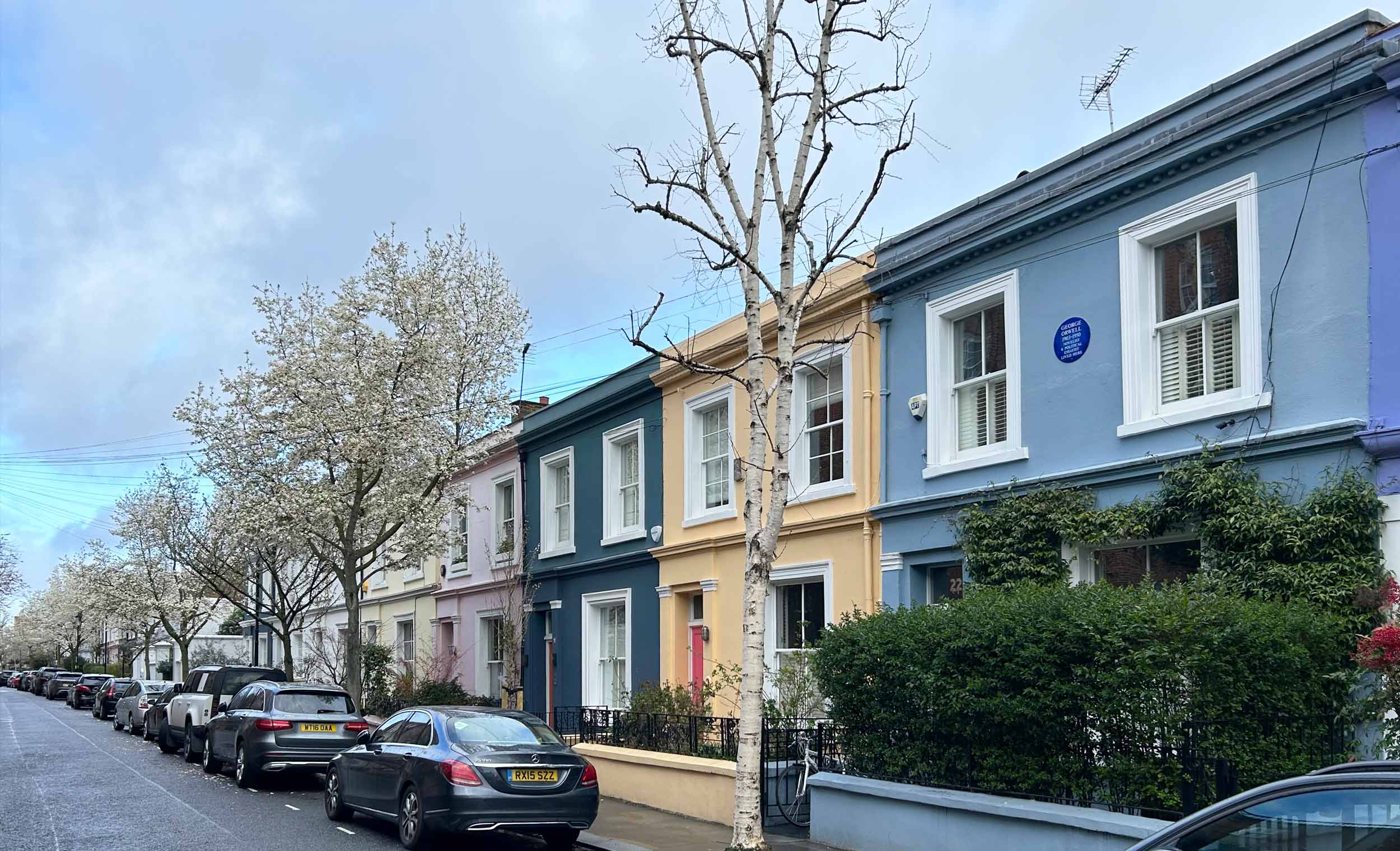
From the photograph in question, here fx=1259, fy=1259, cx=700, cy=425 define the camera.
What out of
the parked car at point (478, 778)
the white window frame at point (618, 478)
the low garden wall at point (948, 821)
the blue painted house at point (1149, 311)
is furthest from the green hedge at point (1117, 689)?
the white window frame at point (618, 478)

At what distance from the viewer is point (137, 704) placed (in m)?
31.8

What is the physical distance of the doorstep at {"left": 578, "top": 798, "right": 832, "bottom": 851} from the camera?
1251 cm

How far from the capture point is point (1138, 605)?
31.8 feet

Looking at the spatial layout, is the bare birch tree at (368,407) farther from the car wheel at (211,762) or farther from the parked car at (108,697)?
the parked car at (108,697)

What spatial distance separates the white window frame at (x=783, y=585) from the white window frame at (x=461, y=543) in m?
10.9

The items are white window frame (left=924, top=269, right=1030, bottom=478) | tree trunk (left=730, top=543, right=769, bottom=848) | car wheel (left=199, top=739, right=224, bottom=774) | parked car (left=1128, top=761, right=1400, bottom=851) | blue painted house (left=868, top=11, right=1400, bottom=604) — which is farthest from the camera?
car wheel (left=199, top=739, right=224, bottom=774)

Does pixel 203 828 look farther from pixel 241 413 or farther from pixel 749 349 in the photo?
pixel 241 413

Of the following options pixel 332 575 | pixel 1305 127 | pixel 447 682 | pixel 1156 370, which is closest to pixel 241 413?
pixel 447 682

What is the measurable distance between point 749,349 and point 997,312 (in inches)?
165

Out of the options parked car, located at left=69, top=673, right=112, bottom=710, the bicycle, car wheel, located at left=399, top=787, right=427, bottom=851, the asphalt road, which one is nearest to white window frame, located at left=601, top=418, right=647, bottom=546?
the asphalt road

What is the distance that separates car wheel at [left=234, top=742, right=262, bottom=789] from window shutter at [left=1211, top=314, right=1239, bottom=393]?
44.7 feet

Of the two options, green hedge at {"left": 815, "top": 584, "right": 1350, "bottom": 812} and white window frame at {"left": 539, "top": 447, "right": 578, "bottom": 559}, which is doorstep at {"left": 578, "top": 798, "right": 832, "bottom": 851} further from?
white window frame at {"left": 539, "top": 447, "right": 578, "bottom": 559}

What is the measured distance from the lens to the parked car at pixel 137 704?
31266mm

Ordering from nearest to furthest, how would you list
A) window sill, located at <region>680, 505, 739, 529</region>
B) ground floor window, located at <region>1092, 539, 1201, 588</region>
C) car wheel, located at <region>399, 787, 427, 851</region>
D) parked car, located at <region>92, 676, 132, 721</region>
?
ground floor window, located at <region>1092, 539, 1201, 588</region>, car wheel, located at <region>399, 787, 427, 851</region>, window sill, located at <region>680, 505, 739, 529</region>, parked car, located at <region>92, 676, 132, 721</region>
